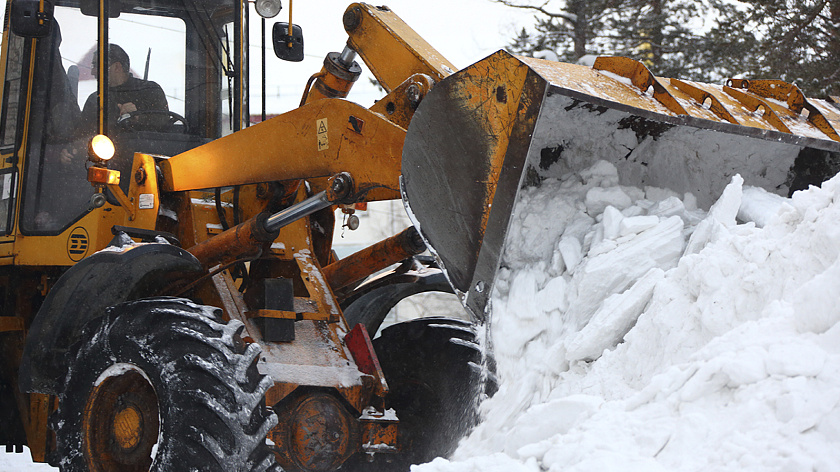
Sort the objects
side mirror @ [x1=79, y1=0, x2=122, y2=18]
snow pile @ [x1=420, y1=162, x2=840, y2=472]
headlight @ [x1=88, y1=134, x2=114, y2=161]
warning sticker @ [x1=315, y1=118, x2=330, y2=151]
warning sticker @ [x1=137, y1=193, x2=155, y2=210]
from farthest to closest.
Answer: side mirror @ [x1=79, y1=0, x2=122, y2=18] < warning sticker @ [x1=137, y1=193, x2=155, y2=210] < headlight @ [x1=88, y1=134, x2=114, y2=161] < warning sticker @ [x1=315, y1=118, x2=330, y2=151] < snow pile @ [x1=420, y1=162, x2=840, y2=472]

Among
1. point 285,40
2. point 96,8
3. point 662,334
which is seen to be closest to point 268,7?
point 285,40

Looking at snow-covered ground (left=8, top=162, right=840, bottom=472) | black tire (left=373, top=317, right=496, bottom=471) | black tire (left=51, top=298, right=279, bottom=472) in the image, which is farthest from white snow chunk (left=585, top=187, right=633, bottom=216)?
black tire (left=51, top=298, right=279, bottom=472)

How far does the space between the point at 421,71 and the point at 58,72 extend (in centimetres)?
218

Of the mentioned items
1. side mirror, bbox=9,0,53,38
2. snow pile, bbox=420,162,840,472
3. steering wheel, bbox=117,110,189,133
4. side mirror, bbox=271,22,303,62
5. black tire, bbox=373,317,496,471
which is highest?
side mirror, bbox=9,0,53,38

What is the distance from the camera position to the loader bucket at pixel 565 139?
9.59ft

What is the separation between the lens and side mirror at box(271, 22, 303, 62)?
472cm

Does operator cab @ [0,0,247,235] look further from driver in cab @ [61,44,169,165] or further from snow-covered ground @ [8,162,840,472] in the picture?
snow-covered ground @ [8,162,840,472]

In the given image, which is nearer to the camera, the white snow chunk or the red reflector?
the white snow chunk

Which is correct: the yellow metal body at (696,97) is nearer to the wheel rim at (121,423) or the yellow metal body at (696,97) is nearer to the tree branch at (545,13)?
the wheel rim at (121,423)

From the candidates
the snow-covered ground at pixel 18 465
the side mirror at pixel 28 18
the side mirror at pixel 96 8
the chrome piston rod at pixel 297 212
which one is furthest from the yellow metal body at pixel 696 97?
the snow-covered ground at pixel 18 465

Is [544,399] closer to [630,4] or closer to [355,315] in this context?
[355,315]

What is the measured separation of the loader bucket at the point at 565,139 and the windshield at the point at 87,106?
201cm

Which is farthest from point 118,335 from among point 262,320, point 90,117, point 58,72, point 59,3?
point 59,3

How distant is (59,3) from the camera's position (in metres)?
4.51
